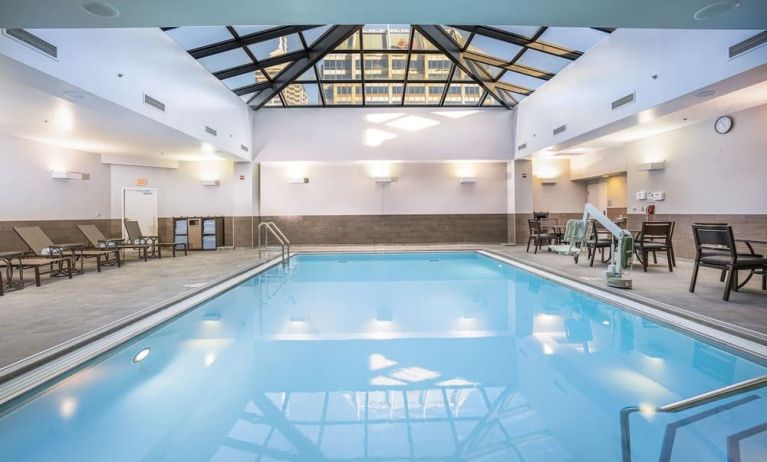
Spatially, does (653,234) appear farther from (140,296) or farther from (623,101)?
(140,296)

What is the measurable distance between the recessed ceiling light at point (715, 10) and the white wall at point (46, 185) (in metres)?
12.0

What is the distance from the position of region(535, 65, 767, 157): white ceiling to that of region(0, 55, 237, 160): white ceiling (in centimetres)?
847

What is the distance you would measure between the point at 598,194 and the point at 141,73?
12.2 m

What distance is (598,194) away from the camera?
12.5 metres

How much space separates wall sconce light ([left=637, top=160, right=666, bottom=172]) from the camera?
8766 millimetres

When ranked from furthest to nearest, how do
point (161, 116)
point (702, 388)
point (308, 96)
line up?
point (308, 96), point (161, 116), point (702, 388)

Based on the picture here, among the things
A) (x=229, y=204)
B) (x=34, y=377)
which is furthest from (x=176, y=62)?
(x=34, y=377)

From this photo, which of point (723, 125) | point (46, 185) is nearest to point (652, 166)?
point (723, 125)

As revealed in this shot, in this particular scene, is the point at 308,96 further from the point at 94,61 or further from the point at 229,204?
the point at 94,61

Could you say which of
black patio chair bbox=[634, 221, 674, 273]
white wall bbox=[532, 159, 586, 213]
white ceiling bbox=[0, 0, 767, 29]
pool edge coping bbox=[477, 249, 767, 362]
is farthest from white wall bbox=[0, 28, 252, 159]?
white wall bbox=[532, 159, 586, 213]

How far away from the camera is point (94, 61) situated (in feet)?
17.9

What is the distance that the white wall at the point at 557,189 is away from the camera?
1288 cm

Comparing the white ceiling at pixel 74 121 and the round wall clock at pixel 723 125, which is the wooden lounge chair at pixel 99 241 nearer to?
the white ceiling at pixel 74 121

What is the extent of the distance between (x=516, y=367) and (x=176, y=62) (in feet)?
25.7
